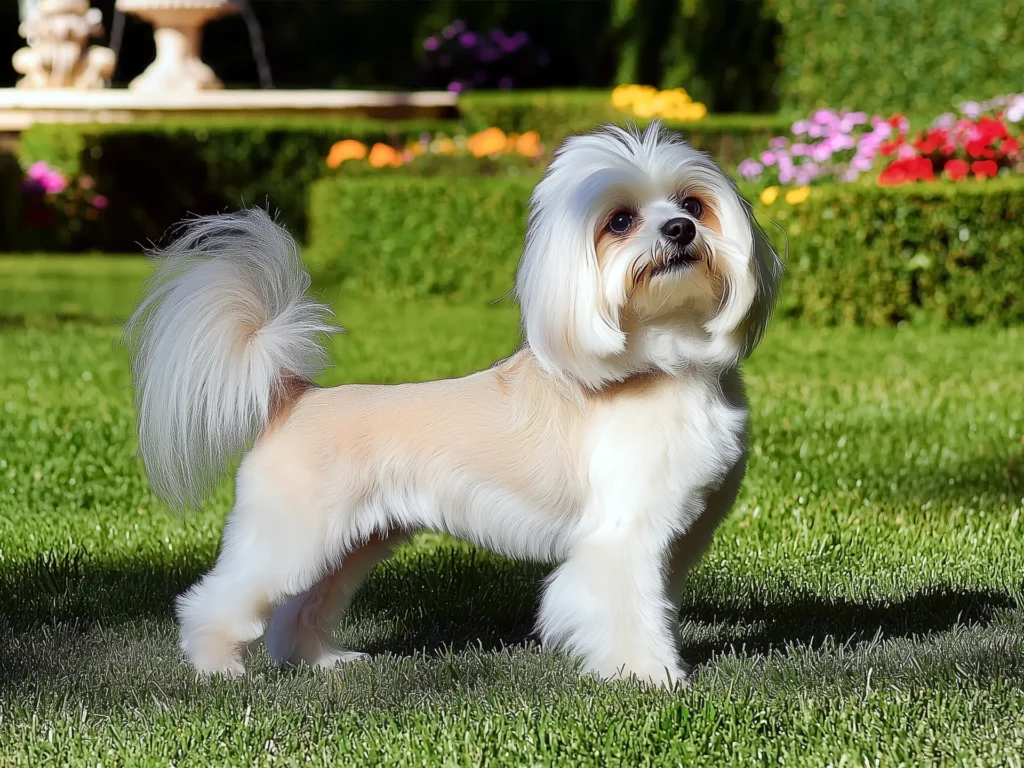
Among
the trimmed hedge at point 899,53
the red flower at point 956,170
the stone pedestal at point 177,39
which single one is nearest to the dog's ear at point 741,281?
the red flower at point 956,170

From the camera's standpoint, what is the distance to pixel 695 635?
422cm

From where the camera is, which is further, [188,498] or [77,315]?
[77,315]

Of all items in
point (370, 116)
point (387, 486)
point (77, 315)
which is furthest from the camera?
point (370, 116)

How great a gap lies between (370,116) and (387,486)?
15.9 m

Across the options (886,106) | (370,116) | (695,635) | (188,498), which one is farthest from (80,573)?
(370,116)

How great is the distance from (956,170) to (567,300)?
738cm

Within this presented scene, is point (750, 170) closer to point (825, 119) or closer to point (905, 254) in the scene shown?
point (825, 119)

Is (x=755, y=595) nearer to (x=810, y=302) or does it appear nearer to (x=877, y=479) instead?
(x=877, y=479)

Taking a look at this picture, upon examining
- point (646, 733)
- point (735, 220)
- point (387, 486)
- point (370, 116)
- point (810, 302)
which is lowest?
point (370, 116)

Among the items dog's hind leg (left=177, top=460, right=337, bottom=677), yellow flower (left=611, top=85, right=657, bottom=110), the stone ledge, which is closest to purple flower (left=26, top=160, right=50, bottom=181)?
the stone ledge

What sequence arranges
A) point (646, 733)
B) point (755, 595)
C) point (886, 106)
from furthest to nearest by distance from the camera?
point (886, 106) < point (755, 595) < point (646, 733)

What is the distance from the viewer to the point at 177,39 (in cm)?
1947

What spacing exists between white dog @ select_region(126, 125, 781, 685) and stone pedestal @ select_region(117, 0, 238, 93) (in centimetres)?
1586

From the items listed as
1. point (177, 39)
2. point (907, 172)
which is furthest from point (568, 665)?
point (177, 39)
